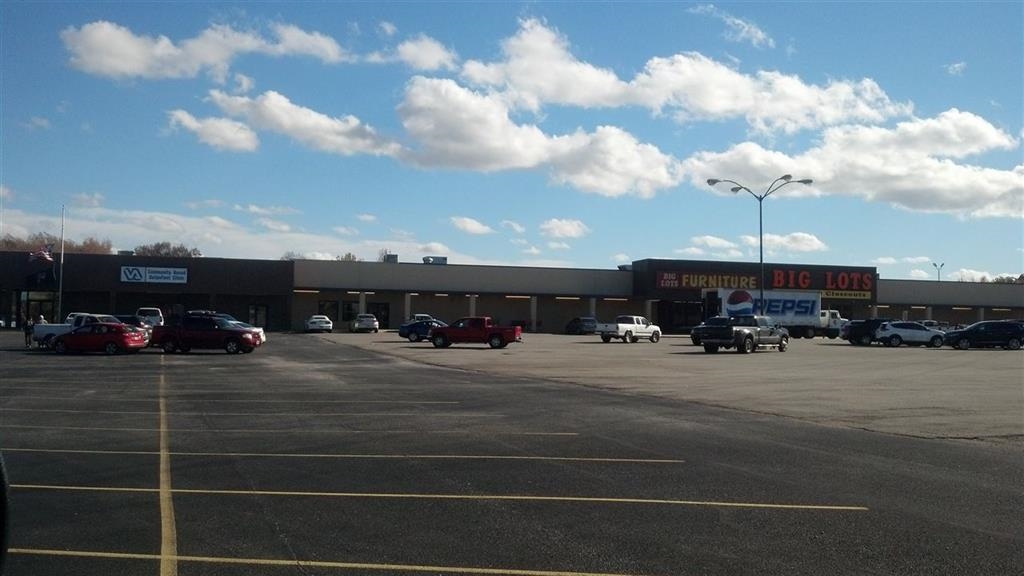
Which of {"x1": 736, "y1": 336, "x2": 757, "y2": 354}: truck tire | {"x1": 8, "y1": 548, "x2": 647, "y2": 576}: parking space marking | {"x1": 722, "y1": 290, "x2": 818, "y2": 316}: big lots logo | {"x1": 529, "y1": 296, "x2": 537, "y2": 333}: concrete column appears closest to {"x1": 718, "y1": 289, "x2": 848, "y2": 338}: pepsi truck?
{"x1": 722, "y1": 290, "x2": 818, "y2": 316}: big lots logo

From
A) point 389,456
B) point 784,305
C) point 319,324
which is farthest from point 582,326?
point 389,456

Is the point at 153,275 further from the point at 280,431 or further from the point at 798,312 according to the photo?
the point at 280,431

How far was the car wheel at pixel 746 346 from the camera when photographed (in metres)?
42.9

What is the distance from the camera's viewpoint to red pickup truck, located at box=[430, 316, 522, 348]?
4648cm

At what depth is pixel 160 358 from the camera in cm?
3472

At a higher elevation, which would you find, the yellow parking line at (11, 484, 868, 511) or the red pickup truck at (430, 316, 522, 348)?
the red pickup truck at (430, 316, 522, 348)

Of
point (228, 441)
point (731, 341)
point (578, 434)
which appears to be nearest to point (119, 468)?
point (228, 441)

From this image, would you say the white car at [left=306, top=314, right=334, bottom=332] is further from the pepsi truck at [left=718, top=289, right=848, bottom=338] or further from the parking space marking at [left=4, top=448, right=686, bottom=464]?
the parking space marking at [left=4, top=448, right=686, bottom=464]

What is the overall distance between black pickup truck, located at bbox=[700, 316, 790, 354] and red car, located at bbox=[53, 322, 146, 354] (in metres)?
25.4

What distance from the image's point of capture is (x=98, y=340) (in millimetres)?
36688

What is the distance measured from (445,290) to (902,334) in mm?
37282

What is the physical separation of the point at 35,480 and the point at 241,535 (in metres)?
3.59

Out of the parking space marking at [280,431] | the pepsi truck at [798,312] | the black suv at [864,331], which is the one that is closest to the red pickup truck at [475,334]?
the black suv at [864,331]

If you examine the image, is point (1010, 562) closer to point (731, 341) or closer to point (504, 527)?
point (504, 527)
